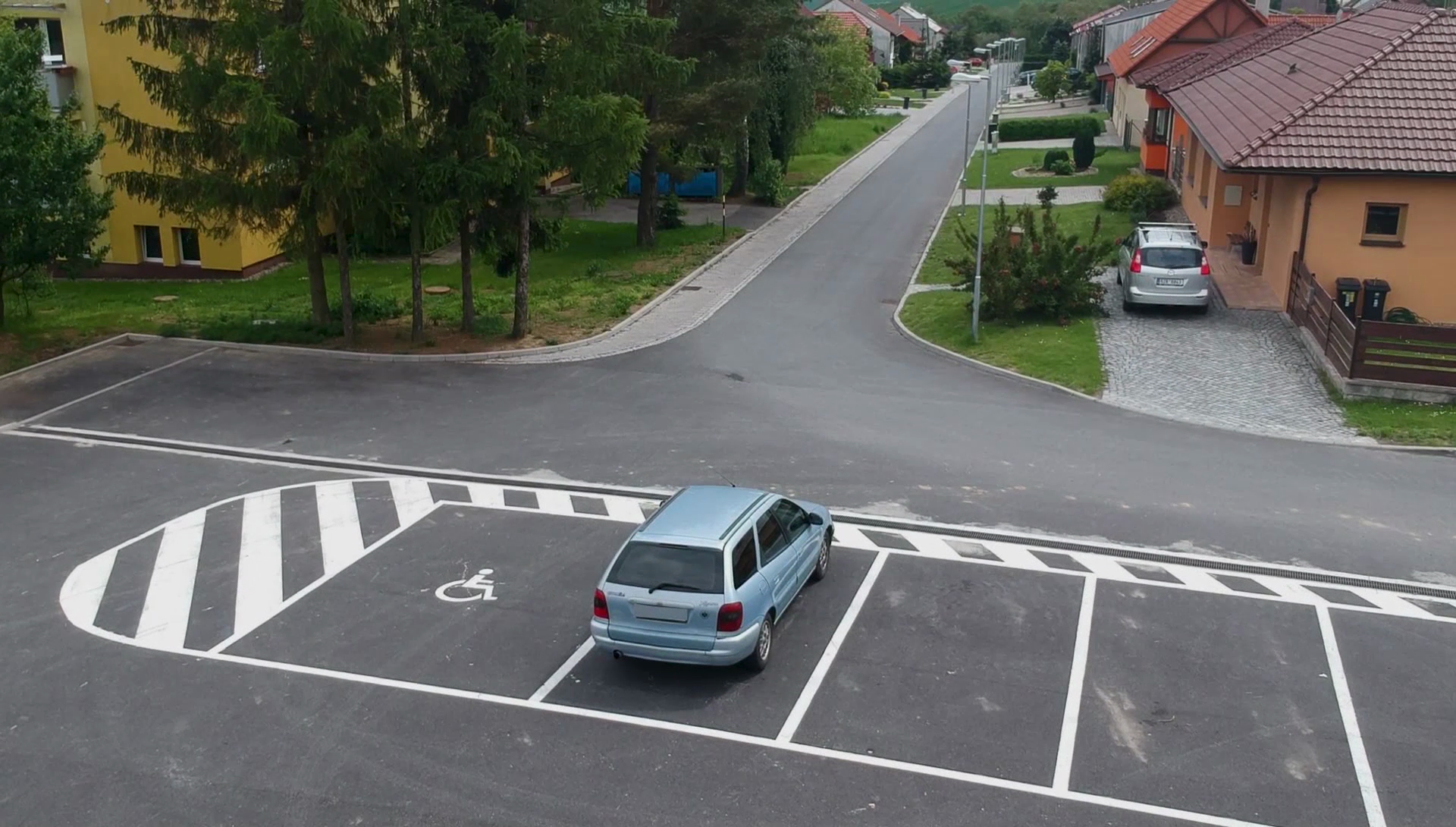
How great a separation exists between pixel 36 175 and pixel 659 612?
61.4ft

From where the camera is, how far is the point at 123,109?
33.5 meters

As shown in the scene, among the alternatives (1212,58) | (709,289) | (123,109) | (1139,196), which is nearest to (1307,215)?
(709,289)

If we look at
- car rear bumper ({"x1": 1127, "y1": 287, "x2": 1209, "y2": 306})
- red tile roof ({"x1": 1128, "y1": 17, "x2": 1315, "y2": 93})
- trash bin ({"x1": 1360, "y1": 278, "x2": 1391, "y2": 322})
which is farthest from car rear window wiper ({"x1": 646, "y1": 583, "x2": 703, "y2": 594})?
red tile roof ({"x1": 1128, "y1": 17, "x2": 1315, "y2": 93})

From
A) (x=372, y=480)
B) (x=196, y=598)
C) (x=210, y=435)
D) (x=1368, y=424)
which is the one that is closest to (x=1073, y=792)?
(x=196, y=598)

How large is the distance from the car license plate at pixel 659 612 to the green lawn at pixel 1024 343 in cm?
1327

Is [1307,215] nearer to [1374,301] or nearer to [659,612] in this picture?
[1374,301]

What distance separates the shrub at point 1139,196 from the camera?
132 feet

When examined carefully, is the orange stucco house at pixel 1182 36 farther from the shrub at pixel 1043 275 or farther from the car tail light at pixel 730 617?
the car tail light at pixel 730 617

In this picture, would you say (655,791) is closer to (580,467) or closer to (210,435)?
(580,467)

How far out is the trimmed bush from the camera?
53000 mm

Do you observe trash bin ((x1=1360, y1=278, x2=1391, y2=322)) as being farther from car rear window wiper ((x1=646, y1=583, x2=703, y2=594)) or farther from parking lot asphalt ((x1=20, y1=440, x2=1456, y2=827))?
car rear window wiper ((x1=646, y1=583, x2=703, y2=594))

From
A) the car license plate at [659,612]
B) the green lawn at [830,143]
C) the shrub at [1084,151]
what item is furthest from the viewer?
the green lawn at [830,143]

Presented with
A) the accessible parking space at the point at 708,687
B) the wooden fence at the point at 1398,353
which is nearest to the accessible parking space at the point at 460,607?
the accessible parking space at the point at 708,687

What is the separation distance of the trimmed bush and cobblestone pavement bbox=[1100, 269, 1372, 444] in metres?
26.1
